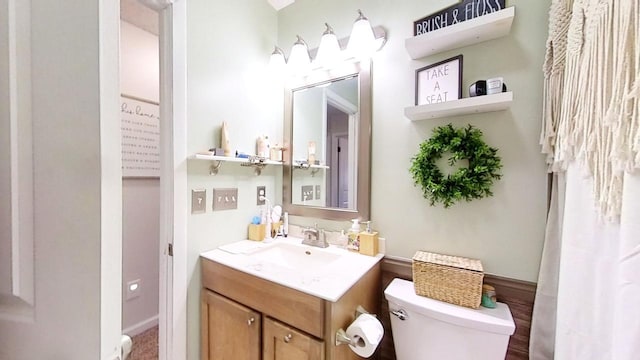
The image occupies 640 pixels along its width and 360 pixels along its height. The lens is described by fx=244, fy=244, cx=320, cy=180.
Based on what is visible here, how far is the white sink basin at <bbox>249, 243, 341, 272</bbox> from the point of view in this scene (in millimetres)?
1333

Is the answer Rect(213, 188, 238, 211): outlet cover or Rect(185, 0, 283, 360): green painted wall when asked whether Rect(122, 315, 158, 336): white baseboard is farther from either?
Rect(213, 188, 238, 211): outlet cover

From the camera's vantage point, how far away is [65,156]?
33 centimetres

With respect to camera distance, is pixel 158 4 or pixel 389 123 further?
pixel 389 123

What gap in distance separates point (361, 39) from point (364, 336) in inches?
55.2

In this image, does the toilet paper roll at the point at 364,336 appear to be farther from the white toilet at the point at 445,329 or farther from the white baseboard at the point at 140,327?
the white baseboard at the point at 140,327

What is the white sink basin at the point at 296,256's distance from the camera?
4.37 feet

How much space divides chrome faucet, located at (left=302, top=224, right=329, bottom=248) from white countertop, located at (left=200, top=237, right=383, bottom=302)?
33mm

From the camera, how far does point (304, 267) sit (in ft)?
4.46

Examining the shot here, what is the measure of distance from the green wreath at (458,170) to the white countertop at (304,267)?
46cm

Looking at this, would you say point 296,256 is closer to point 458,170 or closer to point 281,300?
point 281,300

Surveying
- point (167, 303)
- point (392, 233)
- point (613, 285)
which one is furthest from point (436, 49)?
point (167, 303)

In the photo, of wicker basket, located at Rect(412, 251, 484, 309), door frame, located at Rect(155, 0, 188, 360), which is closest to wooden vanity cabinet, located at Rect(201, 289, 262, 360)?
door frame, located at Rect(155, 0, 188, 360)

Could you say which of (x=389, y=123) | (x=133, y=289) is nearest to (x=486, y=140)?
(x=389, y=123)

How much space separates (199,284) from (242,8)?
1.66 metres
